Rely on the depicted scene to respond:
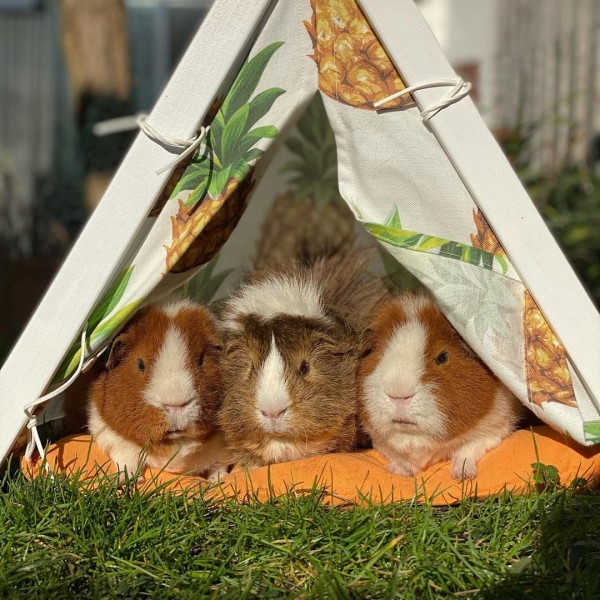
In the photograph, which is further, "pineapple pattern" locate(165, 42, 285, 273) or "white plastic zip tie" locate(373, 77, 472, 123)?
"pineapple pattern" locate(165, 42, 285, 273)

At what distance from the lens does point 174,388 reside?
86.4 inches

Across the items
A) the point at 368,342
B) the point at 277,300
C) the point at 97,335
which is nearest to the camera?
the point at 97,335

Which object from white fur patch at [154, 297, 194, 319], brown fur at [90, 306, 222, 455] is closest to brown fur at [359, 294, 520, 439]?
brown fur at [90, 306, 222, 455]

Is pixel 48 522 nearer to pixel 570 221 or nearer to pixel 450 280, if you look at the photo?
pixel 450 280

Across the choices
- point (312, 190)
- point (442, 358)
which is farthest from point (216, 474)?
point (312, 190)

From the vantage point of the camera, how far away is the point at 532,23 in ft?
26.2

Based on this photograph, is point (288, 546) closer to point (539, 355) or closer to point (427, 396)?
point (427, 396)

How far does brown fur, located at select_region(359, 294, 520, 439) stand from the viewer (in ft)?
7.20

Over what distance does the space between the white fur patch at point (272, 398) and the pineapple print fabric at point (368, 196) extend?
0.41 metres

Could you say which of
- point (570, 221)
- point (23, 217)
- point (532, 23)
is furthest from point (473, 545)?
point (532, 23)

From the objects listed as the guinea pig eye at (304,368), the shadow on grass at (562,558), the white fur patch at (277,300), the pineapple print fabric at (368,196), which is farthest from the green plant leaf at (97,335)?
the shadow on grass at (562,558)

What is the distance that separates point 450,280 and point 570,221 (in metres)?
3.07

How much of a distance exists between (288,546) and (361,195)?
38.2 inches

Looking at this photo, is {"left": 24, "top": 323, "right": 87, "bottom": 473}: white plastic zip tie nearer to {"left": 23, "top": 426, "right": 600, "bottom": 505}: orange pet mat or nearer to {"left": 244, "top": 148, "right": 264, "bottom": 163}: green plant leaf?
{"left": 23, "top": 426, "right": 600, "bottom": 505}: orange pet mat
